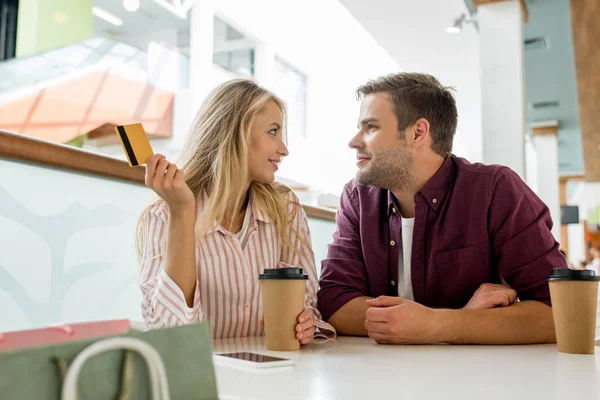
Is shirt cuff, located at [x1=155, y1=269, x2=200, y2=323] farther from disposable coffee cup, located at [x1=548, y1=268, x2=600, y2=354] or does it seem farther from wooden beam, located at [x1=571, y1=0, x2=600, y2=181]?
wooden beam, located at [x1=571, y1=0, x2=600, y2=181]

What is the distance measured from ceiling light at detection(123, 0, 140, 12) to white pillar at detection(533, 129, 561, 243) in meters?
7.10

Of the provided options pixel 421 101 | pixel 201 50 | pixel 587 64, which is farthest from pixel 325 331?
pixel 201 50

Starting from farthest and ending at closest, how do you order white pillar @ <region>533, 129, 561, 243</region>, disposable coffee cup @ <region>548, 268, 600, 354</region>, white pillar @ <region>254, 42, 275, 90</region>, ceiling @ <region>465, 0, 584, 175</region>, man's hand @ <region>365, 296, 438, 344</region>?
white pillar @ <region>254, 42, 275, 90</region>
white pillar @ <region>533, 129, 561, 243</region>
ceiling @ <region>465, 0, 584, 175</region>
man's hand @ <region>365, 296, 438, 344</region>
disposable coffee cup @ <region>548, 268, 600, 354</region>

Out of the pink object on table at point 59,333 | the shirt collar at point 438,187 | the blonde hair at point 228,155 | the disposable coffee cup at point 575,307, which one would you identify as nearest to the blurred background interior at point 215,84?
the blonde hair at point 228,155

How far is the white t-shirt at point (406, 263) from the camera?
162cm

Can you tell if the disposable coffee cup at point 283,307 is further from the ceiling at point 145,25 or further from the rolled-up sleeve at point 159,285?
the ceiling at point 145,25

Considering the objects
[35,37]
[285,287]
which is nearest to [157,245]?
[285,287]

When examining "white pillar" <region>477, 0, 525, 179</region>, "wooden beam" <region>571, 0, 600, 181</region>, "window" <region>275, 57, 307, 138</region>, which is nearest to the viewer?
"white pillar" <region>477, 0, 525, 179</region>

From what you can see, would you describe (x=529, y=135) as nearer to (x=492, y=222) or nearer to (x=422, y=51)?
(x=422, y=51)

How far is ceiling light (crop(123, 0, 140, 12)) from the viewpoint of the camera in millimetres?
10691

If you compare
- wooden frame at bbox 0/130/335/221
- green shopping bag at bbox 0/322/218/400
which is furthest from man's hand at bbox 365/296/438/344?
wooden frame at bbox 0/130/335/221

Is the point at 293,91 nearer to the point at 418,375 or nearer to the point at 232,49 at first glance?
the point at 232,49

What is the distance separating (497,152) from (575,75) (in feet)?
8.98

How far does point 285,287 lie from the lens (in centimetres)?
106
